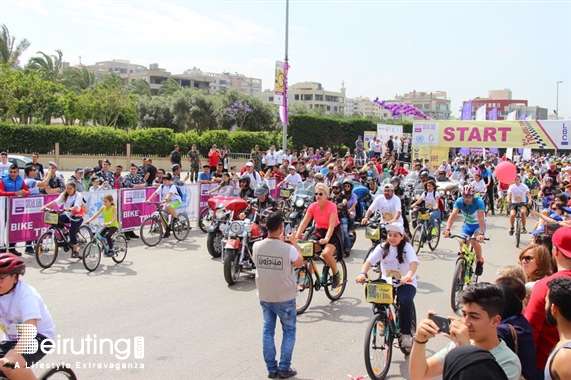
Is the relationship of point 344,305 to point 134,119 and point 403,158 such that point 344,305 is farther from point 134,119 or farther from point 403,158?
point 134,119

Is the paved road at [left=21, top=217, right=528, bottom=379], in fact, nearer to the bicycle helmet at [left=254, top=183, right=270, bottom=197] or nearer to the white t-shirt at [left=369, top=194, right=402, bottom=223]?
the white t-shirt at [left=369, top=194, right=402, bottom=223]

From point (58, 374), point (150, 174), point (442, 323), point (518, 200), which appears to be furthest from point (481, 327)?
point (150, 174)

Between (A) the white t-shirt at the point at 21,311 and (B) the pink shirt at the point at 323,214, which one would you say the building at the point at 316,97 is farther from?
(A) the white t-shirt at the point at 21,311

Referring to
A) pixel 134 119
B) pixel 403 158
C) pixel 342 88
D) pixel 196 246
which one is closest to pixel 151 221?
pixel 196 246

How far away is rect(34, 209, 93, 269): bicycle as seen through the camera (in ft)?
35.5

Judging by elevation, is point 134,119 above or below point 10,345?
above

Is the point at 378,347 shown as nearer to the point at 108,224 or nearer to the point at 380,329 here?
the point at 380,329

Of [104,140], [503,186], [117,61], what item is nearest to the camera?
[503,186]

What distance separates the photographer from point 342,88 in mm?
161750

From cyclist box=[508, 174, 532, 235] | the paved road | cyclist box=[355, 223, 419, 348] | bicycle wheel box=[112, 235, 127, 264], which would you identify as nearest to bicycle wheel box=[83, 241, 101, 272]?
the paved road

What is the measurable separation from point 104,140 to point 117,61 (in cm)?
15887

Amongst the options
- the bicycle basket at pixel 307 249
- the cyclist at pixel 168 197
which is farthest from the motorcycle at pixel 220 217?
the bicycle basket at pixel 307 249

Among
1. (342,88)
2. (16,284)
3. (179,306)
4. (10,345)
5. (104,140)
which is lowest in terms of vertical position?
(179,306)

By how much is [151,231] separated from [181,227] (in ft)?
2.89
